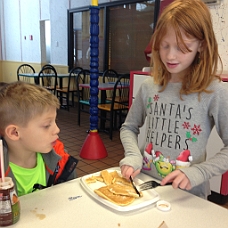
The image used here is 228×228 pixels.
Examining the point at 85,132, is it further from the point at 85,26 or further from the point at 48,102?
the point at 48,102

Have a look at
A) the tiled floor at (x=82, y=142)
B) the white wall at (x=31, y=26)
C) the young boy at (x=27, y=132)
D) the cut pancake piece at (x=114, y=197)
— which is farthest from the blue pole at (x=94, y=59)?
the white wall at (x=31, y=26)

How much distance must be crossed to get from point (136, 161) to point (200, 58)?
44 cm

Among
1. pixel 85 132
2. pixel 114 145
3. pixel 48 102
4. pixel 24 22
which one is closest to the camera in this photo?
pixel 48 102

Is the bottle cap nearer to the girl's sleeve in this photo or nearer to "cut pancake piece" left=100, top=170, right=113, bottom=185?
"cut pancake piece" left=100, top=170, right=113, bottom=185

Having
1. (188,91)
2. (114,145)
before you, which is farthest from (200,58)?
(114,145)

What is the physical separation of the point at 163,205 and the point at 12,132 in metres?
0.53

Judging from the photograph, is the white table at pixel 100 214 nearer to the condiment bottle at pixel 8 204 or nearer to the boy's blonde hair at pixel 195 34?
the condiment bottle at pixel 8 204

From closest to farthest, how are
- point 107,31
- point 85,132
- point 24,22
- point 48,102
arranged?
1. point 48,102
2. point 85,132
3. point 107,31
4. point 24,22

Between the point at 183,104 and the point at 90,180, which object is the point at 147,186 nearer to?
the point at 90,180

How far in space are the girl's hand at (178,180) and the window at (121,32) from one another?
13.1 feet

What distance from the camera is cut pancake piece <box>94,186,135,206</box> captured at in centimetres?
81

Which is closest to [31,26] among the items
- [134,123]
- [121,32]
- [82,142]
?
[121,32]

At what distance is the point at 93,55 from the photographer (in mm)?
2877

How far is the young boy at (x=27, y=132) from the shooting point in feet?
2.98
